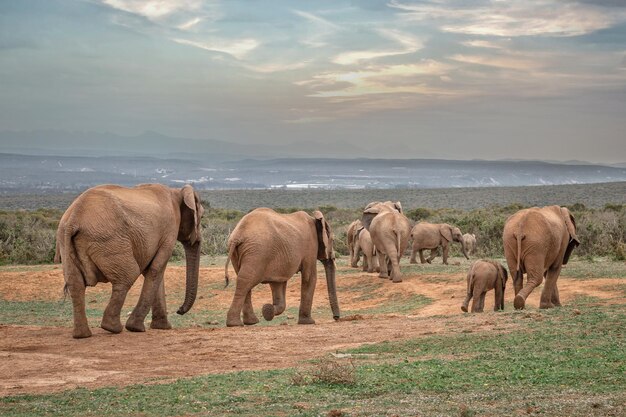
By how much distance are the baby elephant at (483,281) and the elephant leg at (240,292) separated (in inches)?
180

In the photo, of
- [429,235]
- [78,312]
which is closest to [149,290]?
[78,312]

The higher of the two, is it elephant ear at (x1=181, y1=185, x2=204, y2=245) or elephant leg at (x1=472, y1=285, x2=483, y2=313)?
elephant ear at (x1=181, y1=185, x2=204, y2=245)

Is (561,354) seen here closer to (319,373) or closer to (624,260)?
(319,373)

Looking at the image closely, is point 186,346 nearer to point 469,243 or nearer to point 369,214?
point 369,214

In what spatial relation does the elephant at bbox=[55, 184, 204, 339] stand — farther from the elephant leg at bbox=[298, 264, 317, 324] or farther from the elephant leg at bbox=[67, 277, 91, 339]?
the elephant leg at bbox=[298, 264, 317, 324]

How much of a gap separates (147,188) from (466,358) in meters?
7.46

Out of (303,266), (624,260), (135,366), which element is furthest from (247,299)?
(624,260)

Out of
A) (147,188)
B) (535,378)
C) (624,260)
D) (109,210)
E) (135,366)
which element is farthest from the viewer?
(624,260)

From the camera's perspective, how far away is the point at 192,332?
17047 mm

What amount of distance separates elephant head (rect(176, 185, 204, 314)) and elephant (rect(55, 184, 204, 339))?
2.32ft

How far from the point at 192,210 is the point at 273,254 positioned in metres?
1.77

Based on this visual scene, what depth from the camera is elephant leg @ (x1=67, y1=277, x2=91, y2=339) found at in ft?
52.8

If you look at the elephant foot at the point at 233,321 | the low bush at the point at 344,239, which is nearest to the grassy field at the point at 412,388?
the elephant foot at the point at 233,321

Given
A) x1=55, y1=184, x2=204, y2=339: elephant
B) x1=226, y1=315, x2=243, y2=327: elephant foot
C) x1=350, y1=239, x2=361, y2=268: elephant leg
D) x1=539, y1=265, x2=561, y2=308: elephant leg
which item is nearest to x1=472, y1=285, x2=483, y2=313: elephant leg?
x1=539, y1=265, x2=561, y2=308: elephant leg
